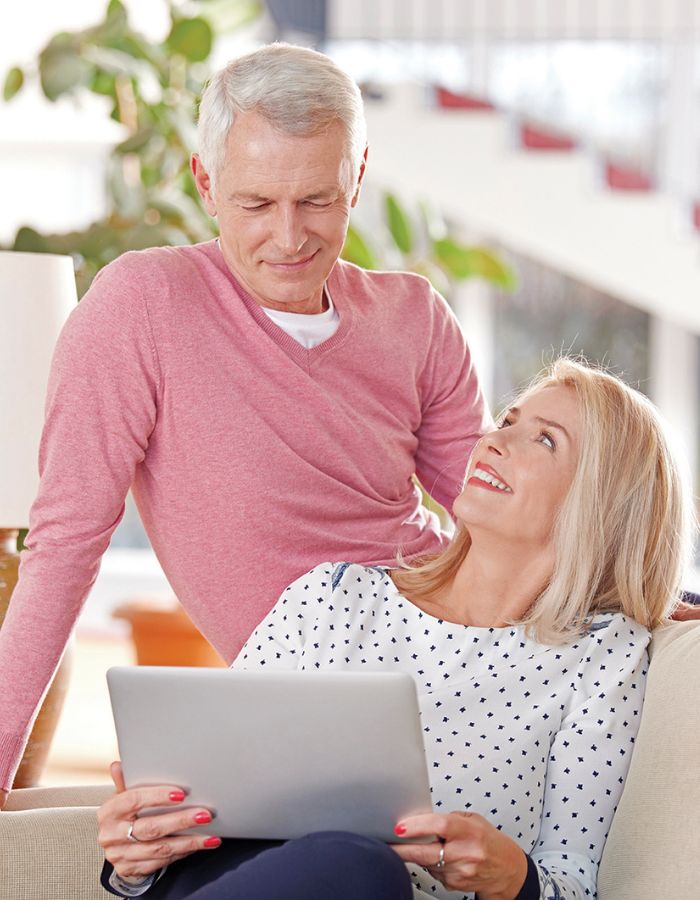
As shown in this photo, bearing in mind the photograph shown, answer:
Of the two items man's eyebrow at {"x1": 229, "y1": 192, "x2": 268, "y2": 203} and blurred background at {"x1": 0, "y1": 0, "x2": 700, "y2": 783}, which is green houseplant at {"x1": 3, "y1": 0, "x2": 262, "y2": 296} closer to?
blurred background at {"x1": 0, "y1": 0, "x2": 700, "y2": 783}

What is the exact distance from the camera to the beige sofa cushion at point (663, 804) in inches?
64.4

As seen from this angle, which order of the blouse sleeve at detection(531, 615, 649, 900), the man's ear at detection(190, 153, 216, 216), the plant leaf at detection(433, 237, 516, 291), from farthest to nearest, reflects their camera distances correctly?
1. the plant leaf at detection(433, 237, 516, 291)
2. the man's ear at detection(190, 153, 216, 216)
3. the blouse sleeve at detection(531, 615, 649, 900)

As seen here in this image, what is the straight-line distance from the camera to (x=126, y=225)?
12.5 feet

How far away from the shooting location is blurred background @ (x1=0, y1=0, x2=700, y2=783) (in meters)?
6.29

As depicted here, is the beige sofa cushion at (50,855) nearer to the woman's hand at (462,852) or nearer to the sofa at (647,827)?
the sofa at (647,827)

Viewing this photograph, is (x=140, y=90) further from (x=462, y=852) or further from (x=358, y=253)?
(x=462, y=852)

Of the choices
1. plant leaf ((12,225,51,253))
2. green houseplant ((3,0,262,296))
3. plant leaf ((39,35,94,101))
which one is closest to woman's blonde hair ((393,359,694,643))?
plant leaf ((12,225,51,253))

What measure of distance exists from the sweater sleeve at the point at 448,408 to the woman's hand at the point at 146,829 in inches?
37.5

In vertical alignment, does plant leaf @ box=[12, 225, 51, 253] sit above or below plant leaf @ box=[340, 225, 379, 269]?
above

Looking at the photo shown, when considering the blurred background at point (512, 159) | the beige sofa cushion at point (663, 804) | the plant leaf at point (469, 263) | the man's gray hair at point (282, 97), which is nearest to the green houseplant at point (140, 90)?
the plant leaf at point (469, 263)

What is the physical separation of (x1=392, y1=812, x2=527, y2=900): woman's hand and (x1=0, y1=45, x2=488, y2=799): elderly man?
646 mm

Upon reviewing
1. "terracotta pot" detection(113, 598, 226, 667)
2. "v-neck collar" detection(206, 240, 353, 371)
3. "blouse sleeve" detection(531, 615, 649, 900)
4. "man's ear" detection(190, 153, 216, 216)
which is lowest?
"terracotta pot" detection(113, 598, 226, 667)

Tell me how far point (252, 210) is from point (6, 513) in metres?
0.80

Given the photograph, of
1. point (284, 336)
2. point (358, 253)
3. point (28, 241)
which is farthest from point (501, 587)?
point (358, 253)
